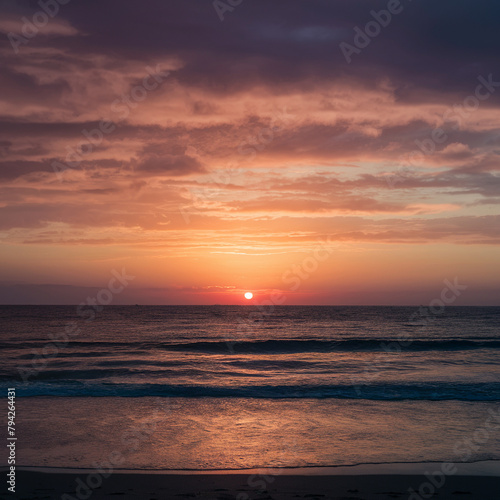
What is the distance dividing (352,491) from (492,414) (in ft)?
29.6

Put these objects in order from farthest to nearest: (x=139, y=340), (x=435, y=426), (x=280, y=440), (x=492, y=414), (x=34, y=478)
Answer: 1. (x=139, y=340)
2. (x=492, y=414)
3. (x=435, y=426)
4. (x=280, y=440)
5. (x=34, y=478)

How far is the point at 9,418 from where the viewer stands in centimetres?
1461

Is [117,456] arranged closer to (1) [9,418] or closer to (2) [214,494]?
(2) [214,494]

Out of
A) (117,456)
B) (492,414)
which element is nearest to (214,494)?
(117,456)

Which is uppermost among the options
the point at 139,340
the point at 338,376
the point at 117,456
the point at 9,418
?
the point at 139,340

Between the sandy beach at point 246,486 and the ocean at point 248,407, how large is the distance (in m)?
0.73

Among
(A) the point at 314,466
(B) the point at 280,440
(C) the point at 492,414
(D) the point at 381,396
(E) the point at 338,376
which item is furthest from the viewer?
(E) the point at 338,376

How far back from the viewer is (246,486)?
367 inches

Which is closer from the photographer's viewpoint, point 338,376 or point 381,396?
point 381,396

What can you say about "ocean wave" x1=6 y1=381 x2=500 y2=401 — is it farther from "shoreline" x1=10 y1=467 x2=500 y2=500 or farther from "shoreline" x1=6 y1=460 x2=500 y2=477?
"shoreline" x1=10 y1=467 x2=500 y2=500

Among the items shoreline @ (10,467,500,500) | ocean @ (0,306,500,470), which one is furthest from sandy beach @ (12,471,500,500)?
ocean @ (0,306,500,470)

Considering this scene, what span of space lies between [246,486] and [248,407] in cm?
786

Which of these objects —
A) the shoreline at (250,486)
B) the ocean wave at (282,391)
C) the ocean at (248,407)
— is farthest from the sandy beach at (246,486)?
the ocean wave at (282,391)

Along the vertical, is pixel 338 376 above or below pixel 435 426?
above
